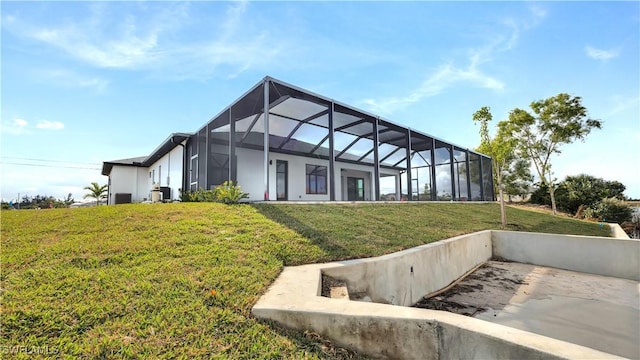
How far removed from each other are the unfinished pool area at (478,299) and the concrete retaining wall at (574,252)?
0.02 meters

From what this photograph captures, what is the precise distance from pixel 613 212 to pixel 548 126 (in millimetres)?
5987

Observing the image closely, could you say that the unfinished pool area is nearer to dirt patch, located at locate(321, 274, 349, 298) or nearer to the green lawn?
dirt patch, located at locate(321, 274, 349, 298)

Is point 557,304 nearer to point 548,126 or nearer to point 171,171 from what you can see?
point 171,171

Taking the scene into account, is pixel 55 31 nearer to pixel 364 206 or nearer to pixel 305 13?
pixel 305 13

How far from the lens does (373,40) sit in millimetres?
8188

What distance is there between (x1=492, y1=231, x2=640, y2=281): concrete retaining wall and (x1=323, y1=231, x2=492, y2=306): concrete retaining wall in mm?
2388

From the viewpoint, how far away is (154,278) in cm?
264

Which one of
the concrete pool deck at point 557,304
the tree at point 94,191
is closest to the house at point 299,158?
the concrete pool deck at point 557,304

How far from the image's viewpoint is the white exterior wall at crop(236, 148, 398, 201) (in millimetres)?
10930

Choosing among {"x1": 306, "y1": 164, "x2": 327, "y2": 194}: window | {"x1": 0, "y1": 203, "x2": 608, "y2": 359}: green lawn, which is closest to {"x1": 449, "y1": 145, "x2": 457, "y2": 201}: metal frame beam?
{"x1": 306, "y1": 164, "x2": 327, "y2": 194}: window

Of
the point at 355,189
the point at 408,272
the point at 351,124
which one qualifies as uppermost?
the point at 351,124

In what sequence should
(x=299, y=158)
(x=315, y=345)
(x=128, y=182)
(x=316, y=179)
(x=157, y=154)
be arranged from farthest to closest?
1. (x=128, y=182)
2. (x=316, y=179)
3. (x=157, y=154)
4. (x=299, y=158)
5. (x=315, y=345)

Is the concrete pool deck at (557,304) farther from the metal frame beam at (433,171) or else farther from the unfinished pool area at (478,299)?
the metal frame beam at (433,171)

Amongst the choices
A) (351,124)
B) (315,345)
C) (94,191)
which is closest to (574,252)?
(351,124)
